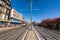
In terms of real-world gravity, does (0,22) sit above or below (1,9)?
below

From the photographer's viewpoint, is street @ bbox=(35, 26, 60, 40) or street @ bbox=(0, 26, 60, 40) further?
street @ bbox=(35, 26, 60, 40)

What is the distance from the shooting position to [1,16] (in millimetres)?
45406

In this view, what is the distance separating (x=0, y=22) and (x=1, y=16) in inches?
142

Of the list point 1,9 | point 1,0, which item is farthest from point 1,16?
point 1,0

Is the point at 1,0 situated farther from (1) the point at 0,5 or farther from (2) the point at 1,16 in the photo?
(2) the point at 1,16

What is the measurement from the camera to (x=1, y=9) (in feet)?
147

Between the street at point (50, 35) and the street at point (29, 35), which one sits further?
the street at point (50, 35)

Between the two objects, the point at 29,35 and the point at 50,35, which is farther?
the point at 50,35

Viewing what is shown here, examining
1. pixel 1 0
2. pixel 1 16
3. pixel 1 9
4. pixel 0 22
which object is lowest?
pixel 0 22

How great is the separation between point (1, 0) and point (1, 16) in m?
7.33

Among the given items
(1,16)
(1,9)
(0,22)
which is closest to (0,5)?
(1,9)

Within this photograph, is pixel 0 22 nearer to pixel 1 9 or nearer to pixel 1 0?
pixel 1 9

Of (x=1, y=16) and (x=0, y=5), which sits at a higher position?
(x=0, y=5)

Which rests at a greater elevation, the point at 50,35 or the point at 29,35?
the point at 29,35
